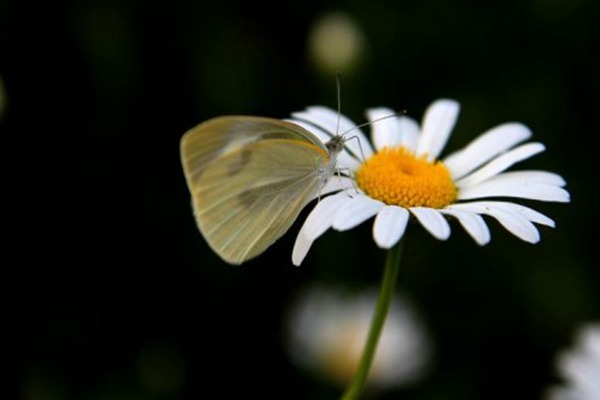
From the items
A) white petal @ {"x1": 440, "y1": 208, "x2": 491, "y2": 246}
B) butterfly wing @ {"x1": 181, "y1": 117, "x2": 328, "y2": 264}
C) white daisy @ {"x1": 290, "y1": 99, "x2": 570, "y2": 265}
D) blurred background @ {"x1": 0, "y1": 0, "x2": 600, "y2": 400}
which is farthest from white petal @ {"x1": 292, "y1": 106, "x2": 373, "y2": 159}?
blurred background @ {"x1": 0, "y1": 0, "x2": 600, "y2": 400}

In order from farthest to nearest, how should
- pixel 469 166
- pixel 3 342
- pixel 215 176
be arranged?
pixel 3 342 → pixel 469 166 → pixel 215 176

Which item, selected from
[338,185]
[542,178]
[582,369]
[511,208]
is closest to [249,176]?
[338,185]

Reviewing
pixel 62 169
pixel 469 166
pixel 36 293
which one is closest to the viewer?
pixel 469 166

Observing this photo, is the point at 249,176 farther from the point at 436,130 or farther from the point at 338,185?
the point at 436,130

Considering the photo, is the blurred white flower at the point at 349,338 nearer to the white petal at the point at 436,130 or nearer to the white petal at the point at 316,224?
the white petal at the point at 436,130

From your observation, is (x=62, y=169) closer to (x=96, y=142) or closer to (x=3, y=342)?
(x=96, y=142)

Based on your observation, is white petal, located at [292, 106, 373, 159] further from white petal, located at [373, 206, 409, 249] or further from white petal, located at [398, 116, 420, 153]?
white petal, located at [373, 206, 409, 249]

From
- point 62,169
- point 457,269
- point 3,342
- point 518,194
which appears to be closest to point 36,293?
point 3,342
